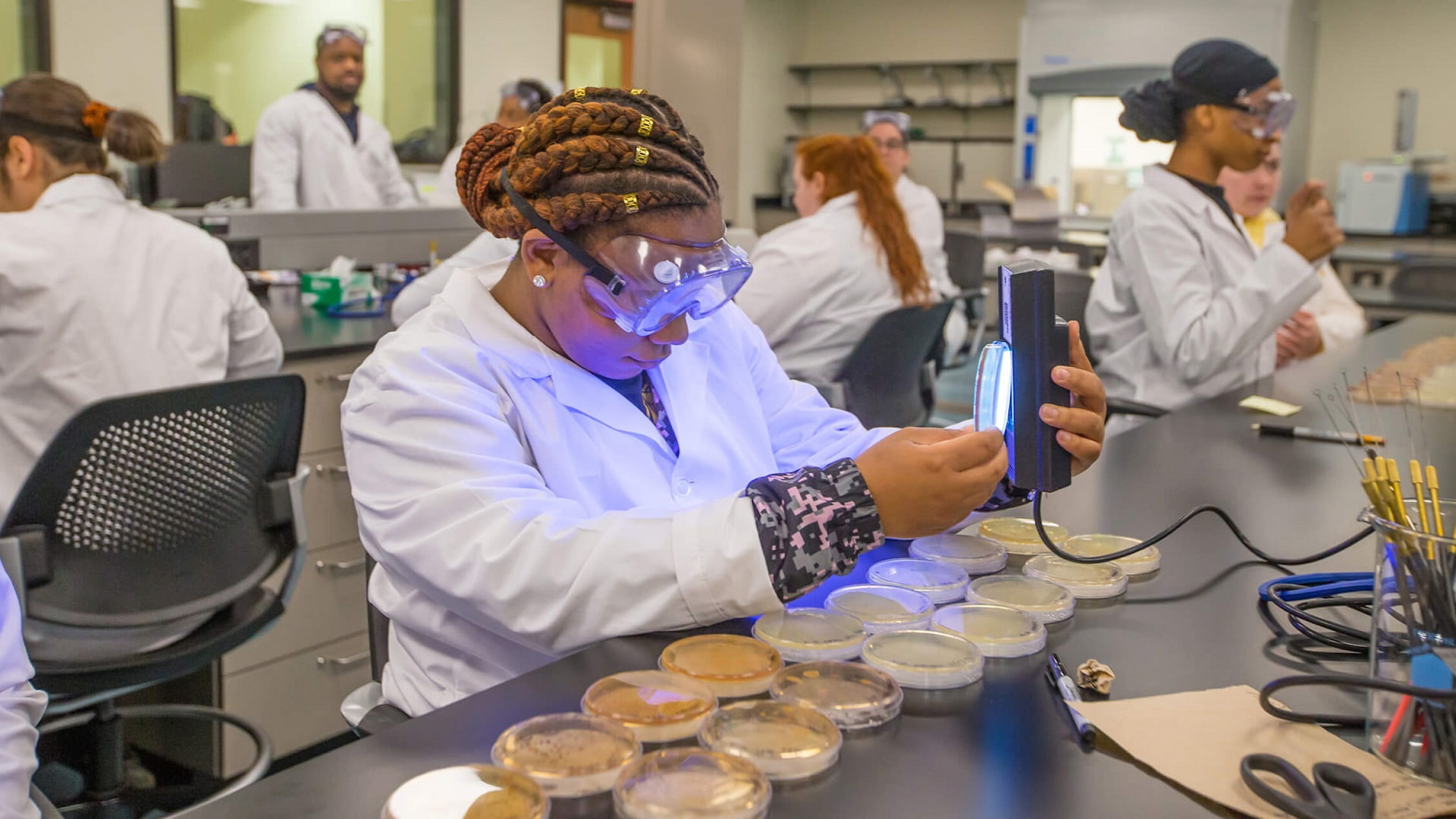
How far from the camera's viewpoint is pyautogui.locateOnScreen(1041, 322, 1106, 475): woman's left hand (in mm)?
1135

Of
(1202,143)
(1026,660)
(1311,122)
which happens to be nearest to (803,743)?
(1026,660)

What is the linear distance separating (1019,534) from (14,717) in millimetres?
979

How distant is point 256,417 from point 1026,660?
1488 mm

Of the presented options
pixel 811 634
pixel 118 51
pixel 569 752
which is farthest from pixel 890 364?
pixel 118 51

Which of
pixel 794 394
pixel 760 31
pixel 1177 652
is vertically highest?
pixel 760 31

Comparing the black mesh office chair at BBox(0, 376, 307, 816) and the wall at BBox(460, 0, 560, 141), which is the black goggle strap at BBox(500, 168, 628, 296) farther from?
the wall at BBox(460, 0, 560, 141)

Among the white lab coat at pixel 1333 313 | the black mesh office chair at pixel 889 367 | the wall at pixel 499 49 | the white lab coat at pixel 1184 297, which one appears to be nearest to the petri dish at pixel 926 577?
the white lab coat at pixel 1184 297

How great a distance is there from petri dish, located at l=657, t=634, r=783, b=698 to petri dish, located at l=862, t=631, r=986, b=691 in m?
0.09

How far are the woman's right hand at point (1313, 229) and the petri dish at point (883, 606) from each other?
1.73 m

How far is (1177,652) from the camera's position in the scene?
3.54 ft

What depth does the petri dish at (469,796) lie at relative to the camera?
0.75m

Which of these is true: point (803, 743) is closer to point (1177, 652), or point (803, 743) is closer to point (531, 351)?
point (1177, 652)

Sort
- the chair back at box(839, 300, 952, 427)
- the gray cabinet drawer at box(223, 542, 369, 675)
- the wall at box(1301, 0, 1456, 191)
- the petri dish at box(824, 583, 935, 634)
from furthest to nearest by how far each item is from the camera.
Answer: the wall at box(1301, 0, 1456, 191) → the chair back at box(839, 300, 952, 427) → the gray cabinet drawer at box(223, 542, 369, 675) → the petri dish at box(824, 583, 935, 634)

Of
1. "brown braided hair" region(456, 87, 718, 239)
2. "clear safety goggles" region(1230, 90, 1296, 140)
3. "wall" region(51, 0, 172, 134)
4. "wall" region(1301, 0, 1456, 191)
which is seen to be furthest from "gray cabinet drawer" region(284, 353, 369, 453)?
"wall" region(1301, 0, 1456, 191)
